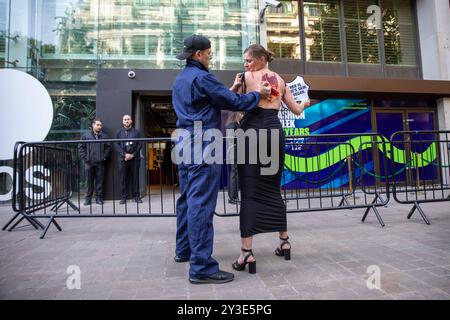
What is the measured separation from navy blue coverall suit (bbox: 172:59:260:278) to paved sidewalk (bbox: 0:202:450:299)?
0.96ft

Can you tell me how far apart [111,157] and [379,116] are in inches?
358

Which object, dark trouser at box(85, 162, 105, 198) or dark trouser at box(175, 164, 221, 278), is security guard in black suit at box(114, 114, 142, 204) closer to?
dark trouser at box(85, 162, 105, 198)

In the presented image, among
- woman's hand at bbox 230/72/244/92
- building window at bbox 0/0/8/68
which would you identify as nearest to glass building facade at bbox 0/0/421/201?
building window at bbox 0/0/8/68

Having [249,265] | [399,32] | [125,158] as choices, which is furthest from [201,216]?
[399,32]

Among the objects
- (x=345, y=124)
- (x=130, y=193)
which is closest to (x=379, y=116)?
(x=345, y=124)

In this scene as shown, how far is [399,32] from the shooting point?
1169cm

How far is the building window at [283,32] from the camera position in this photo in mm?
10617

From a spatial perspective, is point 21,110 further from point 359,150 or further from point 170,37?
point 359,150

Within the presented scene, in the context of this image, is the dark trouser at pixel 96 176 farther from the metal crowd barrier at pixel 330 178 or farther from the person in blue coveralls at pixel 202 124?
the person in blue coveralls at pixel 202 124

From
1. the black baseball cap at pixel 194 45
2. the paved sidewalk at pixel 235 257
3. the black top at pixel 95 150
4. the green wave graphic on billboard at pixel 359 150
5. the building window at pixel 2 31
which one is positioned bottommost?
the paved sidewalk at pixel 235 257

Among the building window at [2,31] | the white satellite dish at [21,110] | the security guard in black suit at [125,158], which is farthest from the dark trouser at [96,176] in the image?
the building window at [2,31]

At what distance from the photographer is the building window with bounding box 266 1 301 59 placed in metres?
10.6

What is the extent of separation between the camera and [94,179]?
8031mm

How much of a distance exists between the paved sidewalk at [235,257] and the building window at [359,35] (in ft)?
26.2
